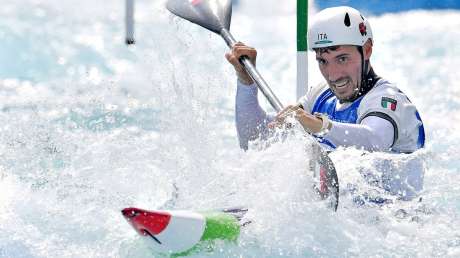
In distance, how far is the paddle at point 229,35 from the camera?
3.14 m

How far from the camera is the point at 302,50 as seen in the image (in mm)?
4328

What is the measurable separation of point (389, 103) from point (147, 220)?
112 cm

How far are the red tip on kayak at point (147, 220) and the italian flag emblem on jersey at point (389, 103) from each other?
1.03 metres

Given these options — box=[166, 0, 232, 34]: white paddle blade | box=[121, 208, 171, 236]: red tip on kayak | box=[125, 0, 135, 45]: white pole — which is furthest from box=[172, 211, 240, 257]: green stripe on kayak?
box=[125, 0, 135, 45]: white pole

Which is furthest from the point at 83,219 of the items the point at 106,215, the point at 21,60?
the point at 21,60

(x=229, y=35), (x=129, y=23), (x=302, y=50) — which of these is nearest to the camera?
(x=229, y=35)

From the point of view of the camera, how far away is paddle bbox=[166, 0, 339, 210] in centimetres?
314

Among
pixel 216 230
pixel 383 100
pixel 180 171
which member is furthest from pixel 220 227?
pixel 180 171

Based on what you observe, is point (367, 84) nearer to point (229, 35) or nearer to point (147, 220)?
point (229, 35)

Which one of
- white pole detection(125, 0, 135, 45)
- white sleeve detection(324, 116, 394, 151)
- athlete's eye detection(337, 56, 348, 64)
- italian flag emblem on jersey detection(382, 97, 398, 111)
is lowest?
white sleeve detection(324, 116, 394, 151)

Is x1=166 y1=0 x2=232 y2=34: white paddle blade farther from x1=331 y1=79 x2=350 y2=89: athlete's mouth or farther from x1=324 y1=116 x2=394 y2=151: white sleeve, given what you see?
x1=324 y1=116 x2=394 y2=151: white sleeve

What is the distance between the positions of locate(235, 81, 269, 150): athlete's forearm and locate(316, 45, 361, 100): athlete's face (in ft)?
1.56

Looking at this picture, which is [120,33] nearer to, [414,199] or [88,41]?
[88,41]

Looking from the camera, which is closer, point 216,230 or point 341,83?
point 216,230
